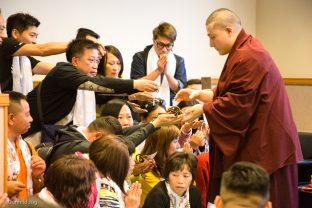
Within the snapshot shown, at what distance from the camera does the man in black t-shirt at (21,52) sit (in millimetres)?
4027

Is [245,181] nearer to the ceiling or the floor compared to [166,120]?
nearer to the floor

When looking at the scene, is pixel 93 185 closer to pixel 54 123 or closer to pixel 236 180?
pixel 236 180

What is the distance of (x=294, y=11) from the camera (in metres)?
7.48

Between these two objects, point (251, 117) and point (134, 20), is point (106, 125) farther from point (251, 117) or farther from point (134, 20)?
point (134, 20)

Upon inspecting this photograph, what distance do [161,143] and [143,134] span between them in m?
0.50

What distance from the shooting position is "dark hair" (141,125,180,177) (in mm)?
4031

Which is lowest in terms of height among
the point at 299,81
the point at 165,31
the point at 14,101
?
the point at 14,101

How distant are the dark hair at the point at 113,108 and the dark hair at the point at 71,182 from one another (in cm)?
143

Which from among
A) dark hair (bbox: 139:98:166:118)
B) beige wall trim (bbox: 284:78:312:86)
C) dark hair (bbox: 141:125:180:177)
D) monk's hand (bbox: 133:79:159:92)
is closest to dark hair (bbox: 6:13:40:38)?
dark hair (bbox: 139:98:166:118)

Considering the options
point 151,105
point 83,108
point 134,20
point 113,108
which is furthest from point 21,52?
point 134,20

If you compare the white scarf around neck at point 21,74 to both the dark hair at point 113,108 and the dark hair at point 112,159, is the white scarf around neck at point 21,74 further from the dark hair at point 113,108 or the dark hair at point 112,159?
the dark hair at point 112,159

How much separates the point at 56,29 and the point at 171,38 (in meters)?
1.19

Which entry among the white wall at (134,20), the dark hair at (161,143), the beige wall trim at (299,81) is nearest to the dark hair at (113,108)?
the dark hair at (161,143)

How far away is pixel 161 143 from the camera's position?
4.08 meters
